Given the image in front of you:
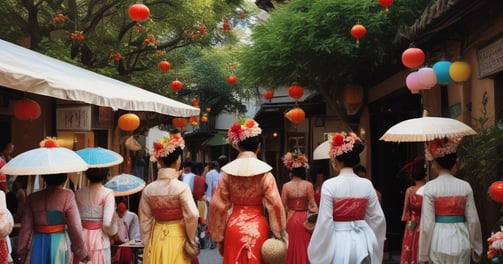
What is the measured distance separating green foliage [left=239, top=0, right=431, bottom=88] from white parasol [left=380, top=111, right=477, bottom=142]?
344 centimetres

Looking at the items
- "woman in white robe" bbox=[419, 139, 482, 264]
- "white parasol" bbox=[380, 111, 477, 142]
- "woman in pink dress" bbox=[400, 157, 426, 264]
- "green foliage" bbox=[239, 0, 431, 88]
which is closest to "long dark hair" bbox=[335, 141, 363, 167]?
"white parasol" bbox=[380, 111, 477, 142]

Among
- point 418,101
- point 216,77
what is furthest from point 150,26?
point 216,77

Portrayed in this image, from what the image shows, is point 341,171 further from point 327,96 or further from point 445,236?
point 327,96

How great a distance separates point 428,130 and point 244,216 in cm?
233

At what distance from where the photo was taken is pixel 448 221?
6672 mm

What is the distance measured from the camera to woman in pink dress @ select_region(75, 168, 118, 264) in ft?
23.6

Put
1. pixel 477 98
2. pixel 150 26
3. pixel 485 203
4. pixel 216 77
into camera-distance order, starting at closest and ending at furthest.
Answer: pixel 485 203 < pixel 477 98 < pixel 150 26 < pixel 216 77

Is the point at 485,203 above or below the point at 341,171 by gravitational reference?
below

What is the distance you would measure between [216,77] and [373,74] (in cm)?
1822

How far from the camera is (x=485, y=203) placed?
7289 mm

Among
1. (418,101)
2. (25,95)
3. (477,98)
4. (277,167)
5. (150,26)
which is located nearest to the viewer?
(477,98)

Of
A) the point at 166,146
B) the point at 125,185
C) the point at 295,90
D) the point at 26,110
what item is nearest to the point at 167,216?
the point at 166,146

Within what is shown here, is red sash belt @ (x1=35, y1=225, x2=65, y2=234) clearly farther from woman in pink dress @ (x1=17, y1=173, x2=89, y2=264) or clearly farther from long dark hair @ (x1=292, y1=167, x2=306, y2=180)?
long dark hair @ (x1=292, y1=167, x2=306, y2=180)

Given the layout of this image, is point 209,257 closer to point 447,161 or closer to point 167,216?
Answer: point 167,216
